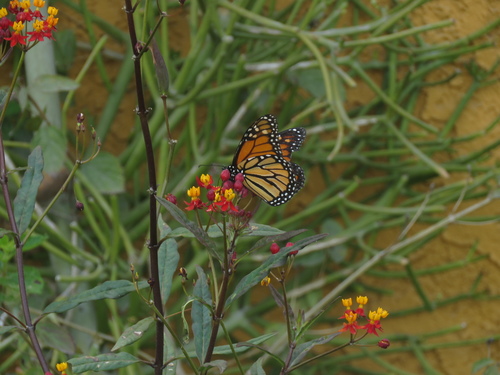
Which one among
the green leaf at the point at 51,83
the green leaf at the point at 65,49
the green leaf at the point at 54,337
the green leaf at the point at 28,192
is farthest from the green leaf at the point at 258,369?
the green leaf at the point at 65,49

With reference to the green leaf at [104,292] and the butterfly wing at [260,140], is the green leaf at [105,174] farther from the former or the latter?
the green leaf at [104,292]

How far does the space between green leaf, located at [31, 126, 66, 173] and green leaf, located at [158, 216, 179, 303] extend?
636 millimetres

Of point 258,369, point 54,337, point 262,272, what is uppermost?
point 262,272

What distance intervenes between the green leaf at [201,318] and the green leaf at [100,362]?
0.07 metres

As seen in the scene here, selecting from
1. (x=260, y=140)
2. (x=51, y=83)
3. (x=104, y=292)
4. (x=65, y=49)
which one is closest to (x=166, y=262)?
(x=104, y=292)

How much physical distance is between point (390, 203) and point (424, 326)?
0.39 metres

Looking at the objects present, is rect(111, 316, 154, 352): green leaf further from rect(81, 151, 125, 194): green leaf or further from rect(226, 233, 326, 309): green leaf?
rect(81, 151, 125, 194): green leaf

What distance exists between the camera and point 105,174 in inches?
57.3

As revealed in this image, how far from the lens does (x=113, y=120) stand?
178cm

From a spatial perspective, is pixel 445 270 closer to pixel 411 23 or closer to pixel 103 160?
pixel 411 23

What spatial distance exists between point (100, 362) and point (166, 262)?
0.42ft

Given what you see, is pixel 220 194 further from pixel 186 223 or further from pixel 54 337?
pixel 54 337

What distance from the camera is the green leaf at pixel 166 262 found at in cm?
73

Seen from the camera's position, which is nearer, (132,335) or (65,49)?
(132,335)
